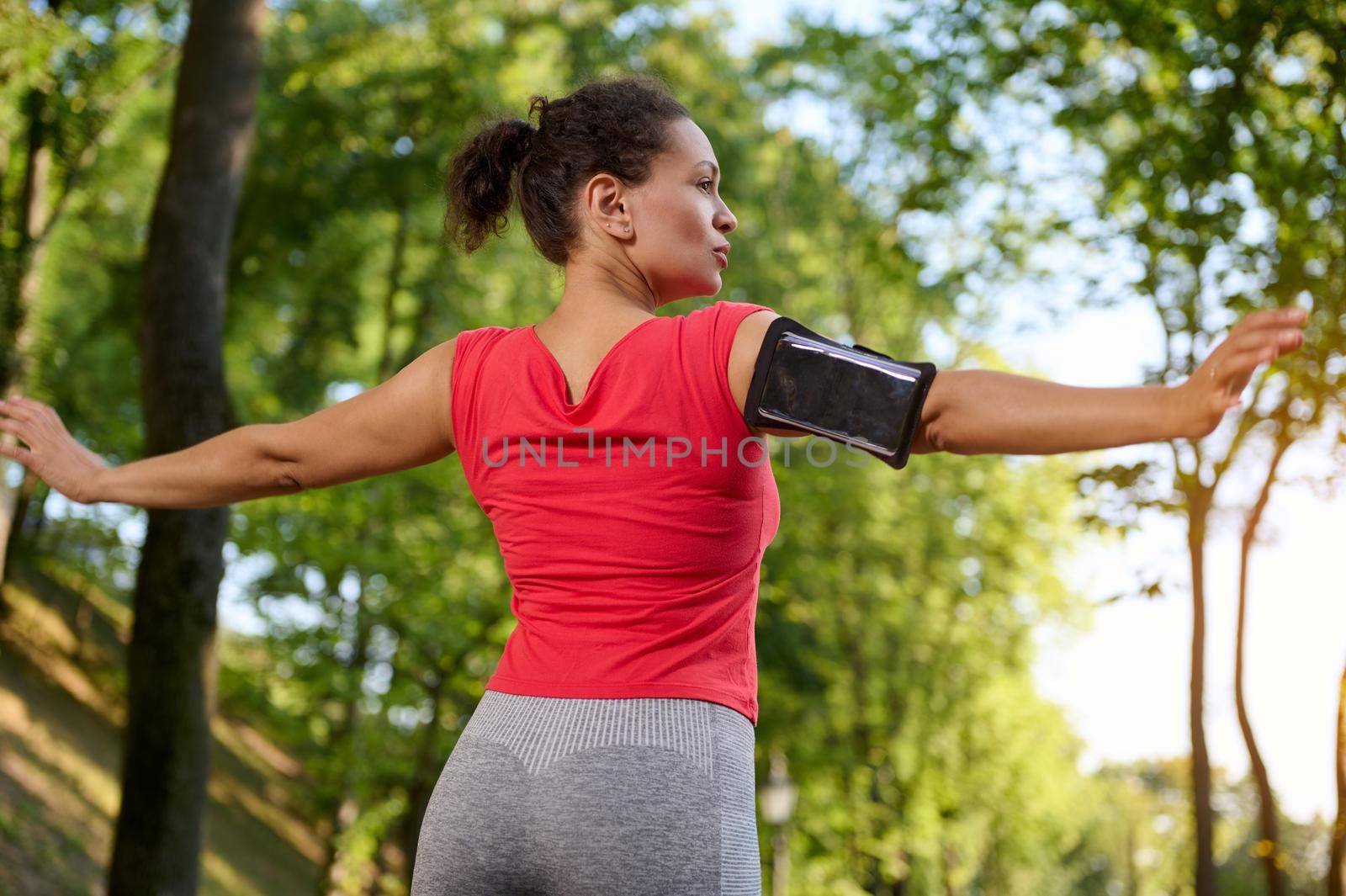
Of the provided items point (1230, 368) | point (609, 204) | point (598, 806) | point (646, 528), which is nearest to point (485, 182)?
point (609, 204)

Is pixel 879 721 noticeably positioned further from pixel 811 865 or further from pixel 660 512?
pixel 660 512

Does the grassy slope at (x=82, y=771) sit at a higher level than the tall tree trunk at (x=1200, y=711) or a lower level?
lower

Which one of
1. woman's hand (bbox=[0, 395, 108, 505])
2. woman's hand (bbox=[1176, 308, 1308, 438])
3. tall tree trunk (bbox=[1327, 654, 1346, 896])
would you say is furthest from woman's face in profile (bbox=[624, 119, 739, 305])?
tall tree trunk (bbox=[1327, 654, 1346, 896])

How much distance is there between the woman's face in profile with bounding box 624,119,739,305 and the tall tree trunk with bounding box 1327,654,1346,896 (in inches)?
356

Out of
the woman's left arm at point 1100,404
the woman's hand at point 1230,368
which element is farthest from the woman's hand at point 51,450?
the woman's hand at point 1230,368

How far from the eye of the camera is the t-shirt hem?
1.65 meters

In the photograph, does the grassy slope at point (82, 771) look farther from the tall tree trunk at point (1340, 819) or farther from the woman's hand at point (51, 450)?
the woman's hand at point (51, 450)

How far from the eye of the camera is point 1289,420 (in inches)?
397

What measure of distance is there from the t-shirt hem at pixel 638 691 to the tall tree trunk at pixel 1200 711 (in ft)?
32.3

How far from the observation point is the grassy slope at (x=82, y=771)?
50.9 ft

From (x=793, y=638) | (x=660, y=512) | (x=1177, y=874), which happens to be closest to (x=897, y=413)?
(x=660, y=512)

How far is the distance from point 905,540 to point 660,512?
2052 centimetres

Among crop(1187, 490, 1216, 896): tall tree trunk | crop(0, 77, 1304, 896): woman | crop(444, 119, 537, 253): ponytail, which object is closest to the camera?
crop(0, 77, 1304, 896): woman

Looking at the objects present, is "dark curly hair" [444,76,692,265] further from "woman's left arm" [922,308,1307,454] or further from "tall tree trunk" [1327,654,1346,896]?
"tall tree trunk" [1327,654,1346,896]
